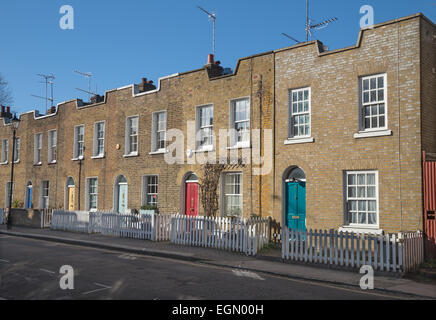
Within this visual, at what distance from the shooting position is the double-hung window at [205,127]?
58.5 feet

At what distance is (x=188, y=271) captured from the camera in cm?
1076

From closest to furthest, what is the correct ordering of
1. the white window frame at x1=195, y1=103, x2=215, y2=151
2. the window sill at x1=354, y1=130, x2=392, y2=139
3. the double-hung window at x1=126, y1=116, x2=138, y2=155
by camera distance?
the window sill at x1=354, y1=130, x2=392, y2=139
the white window frame at x1=195, y1=103, x2=215, y2=151
the double-hung window at x1=126, y1=116, x2=138, y2=155

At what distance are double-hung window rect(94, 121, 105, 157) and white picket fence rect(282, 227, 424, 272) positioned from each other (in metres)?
13.9

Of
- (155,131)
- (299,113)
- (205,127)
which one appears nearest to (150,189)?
(155,131)

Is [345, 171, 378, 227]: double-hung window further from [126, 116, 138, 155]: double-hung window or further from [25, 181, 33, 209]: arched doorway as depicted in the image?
[25, 181, 33, 209]: arched doorway

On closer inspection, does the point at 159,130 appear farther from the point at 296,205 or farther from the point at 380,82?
the point at 380,82

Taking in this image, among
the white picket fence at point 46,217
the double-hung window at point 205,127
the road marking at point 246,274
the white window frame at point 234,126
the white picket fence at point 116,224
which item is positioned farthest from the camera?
the white picket fence at point 46,217

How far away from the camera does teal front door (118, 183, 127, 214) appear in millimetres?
21438

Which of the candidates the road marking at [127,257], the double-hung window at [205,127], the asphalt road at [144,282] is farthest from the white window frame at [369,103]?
the road marking at [127,257]

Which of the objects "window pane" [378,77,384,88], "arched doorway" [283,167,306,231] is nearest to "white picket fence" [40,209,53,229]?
"arched doorway" [283,167,306,231]

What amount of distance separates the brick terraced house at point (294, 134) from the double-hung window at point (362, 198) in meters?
0.03

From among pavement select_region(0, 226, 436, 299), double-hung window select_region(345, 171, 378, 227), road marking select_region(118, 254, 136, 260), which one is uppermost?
double-hung window select_region(345, 171, 378, 227)

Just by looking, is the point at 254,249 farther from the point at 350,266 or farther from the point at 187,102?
the point at 187,102

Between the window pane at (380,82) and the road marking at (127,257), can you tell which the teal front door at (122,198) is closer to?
the road marking at (127,257)
